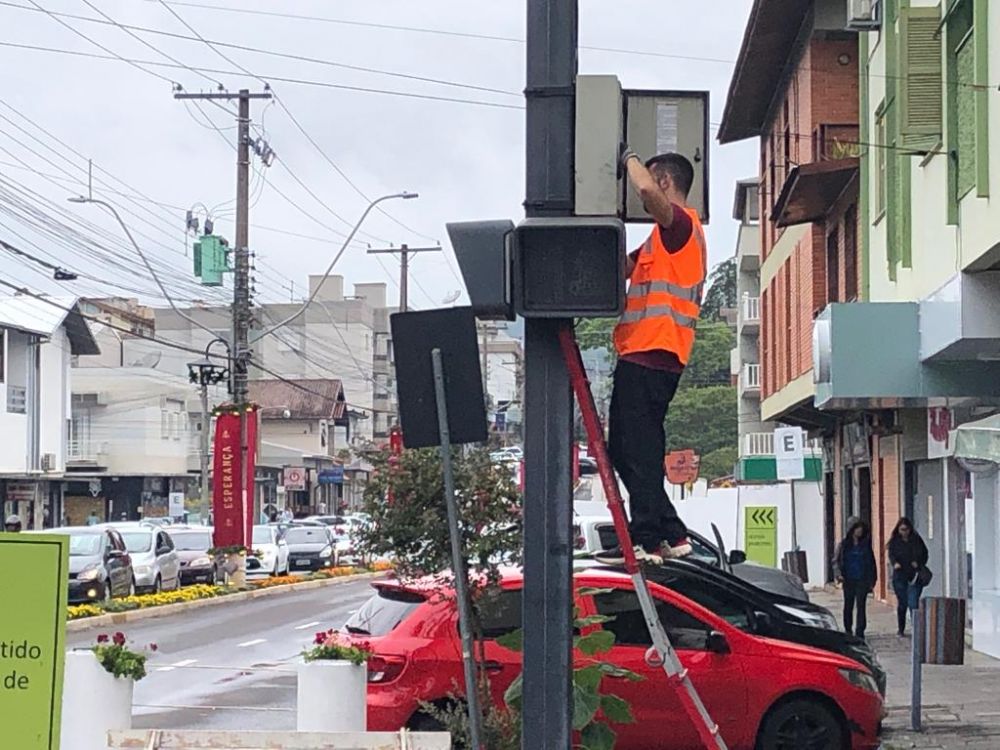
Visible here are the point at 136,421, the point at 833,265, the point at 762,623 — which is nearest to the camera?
the point at 762,623

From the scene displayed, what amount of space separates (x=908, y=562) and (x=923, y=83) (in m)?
8.01

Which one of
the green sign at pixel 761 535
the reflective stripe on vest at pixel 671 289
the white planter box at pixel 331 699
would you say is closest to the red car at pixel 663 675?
the white planter box at pixel 331 699

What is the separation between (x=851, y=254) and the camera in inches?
1107

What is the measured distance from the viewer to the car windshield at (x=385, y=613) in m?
A: 12.0

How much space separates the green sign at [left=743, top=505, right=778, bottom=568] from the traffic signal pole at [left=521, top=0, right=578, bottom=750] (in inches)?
1057

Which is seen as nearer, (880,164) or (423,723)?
(423,723)

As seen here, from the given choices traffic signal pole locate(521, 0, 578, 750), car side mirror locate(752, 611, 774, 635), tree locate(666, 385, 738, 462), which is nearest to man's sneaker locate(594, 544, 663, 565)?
traffic signal pole locate(521, 0, 578, 750)

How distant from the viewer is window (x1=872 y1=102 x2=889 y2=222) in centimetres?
2123

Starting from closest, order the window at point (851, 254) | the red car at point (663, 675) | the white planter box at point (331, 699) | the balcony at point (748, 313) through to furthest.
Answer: the white planter box at point (331, 699)
the red car at point (663, 675)
the window at point (851, 254)
the balcony at point (748, 313)

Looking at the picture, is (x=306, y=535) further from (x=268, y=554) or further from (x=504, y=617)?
(x=504, y=617)

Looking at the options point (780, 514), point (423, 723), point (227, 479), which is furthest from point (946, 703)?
point (780, 514)

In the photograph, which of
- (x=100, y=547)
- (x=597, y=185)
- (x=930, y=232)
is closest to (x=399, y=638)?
(x=597, y=185)

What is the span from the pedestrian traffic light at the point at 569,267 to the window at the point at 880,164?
15.5m

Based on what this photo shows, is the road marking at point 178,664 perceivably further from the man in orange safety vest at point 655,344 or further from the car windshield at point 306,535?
the car windshield at point 306,535
